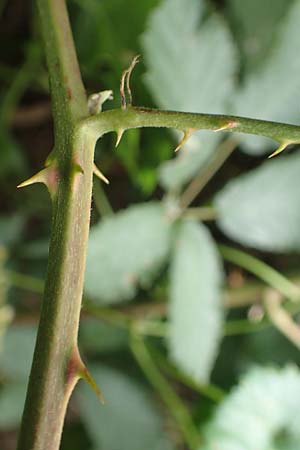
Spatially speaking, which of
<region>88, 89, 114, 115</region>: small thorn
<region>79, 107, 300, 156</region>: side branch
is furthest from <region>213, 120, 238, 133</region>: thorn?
<region>88, 89, 114, 115</region>: small thorn

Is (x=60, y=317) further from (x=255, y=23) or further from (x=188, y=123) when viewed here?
(x=255, y=23)

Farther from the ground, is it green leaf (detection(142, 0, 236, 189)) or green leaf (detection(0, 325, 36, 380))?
green leaf (detection(142, 0, 236, 189))

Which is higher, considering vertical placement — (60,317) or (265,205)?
(265,205)

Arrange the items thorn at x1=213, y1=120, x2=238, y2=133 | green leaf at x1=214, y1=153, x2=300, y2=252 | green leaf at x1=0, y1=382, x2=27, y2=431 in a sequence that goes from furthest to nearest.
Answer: green leaf at x1=0, y1=382, x2=27, y2=431 < green leaf at x1=214, y1=153, x2=300, y2=252 < thorn at x1=213, y1=120, x2=238, y2=133

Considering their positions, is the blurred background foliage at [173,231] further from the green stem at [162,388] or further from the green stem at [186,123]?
the green stem at [186,123]

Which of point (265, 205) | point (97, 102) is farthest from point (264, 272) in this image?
point (97, 102)

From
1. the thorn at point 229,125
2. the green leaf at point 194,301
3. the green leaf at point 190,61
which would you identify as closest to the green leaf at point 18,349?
the green leaf at point 194,301

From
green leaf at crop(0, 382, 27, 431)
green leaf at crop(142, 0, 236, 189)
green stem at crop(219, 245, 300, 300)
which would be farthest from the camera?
green leaf at crop(0, 382, 27, 431)

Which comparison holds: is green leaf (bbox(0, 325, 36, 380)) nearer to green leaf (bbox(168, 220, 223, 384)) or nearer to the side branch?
green leaf (bbox(168, 220, 223, 384))
